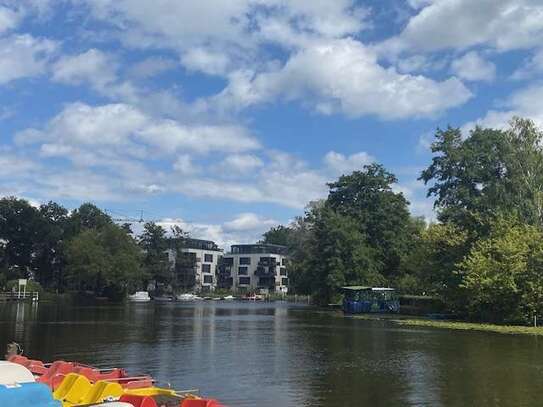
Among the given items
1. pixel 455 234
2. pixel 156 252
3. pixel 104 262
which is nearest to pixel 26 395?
pixel 455 234

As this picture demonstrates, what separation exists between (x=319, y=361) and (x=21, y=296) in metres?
84.9

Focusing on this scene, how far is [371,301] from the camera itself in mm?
68438

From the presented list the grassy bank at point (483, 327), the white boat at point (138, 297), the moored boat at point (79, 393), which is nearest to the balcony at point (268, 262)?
the white boat at point (138, 297)

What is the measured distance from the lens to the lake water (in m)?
19.2

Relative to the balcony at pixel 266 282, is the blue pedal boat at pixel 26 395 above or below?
below

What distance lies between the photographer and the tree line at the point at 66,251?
114875mm

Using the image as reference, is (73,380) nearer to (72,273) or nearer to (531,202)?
(531,202)

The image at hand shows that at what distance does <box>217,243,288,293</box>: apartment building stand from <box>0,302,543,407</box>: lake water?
449ft

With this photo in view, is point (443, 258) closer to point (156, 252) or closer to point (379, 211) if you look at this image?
point (379, 211)

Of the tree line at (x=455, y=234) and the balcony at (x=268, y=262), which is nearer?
the tree line at (x=455, y=234)

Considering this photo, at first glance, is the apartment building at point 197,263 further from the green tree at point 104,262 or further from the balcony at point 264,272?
the green tree at point 104,262

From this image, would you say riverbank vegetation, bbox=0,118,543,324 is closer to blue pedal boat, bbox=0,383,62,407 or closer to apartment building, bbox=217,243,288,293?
apartment building, bbox=217,243,288,293

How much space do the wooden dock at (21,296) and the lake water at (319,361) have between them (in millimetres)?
58110

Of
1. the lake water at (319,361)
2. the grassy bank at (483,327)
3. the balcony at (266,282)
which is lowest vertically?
the lake water at (319,361)
